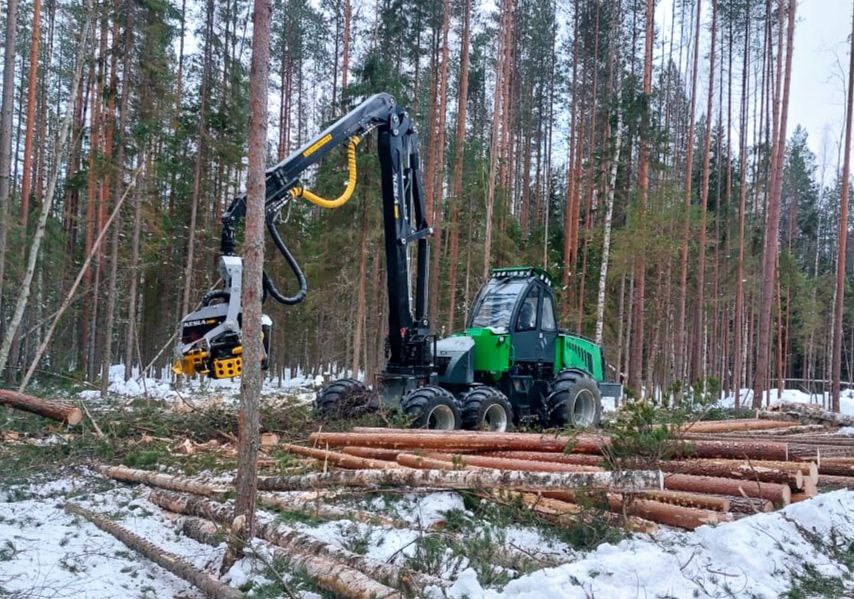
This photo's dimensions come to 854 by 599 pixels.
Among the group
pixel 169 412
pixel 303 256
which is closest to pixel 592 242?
pixel 303 256

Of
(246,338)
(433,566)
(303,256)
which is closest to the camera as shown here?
(433,566)

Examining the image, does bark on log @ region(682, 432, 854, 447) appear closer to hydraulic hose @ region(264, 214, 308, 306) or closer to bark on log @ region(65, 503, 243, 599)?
hydraulic hose @ region(264, 214, 308, 306)

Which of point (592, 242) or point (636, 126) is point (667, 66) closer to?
point (592, 242)

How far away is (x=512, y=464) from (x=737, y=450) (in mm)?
2187

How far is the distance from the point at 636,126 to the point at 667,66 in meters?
13.7

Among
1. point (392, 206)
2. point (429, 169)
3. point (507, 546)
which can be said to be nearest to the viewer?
point (507, 546)

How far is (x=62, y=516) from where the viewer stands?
6.50 m

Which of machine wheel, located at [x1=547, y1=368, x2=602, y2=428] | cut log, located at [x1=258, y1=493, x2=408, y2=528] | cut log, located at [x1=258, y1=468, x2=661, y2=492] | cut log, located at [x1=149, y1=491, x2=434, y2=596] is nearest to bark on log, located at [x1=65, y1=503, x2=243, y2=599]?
cut log, located at [x1=149, y1=491, x2=434, y2=596]

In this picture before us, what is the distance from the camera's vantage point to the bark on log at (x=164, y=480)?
6817 mm

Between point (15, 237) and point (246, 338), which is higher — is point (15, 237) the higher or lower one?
the higher one

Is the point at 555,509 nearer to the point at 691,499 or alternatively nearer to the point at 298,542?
the point at 691,499

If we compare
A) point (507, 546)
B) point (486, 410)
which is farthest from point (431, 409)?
point (507, 546)

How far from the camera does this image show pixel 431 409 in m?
9.44

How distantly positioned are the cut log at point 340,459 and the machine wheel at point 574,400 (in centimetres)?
430
